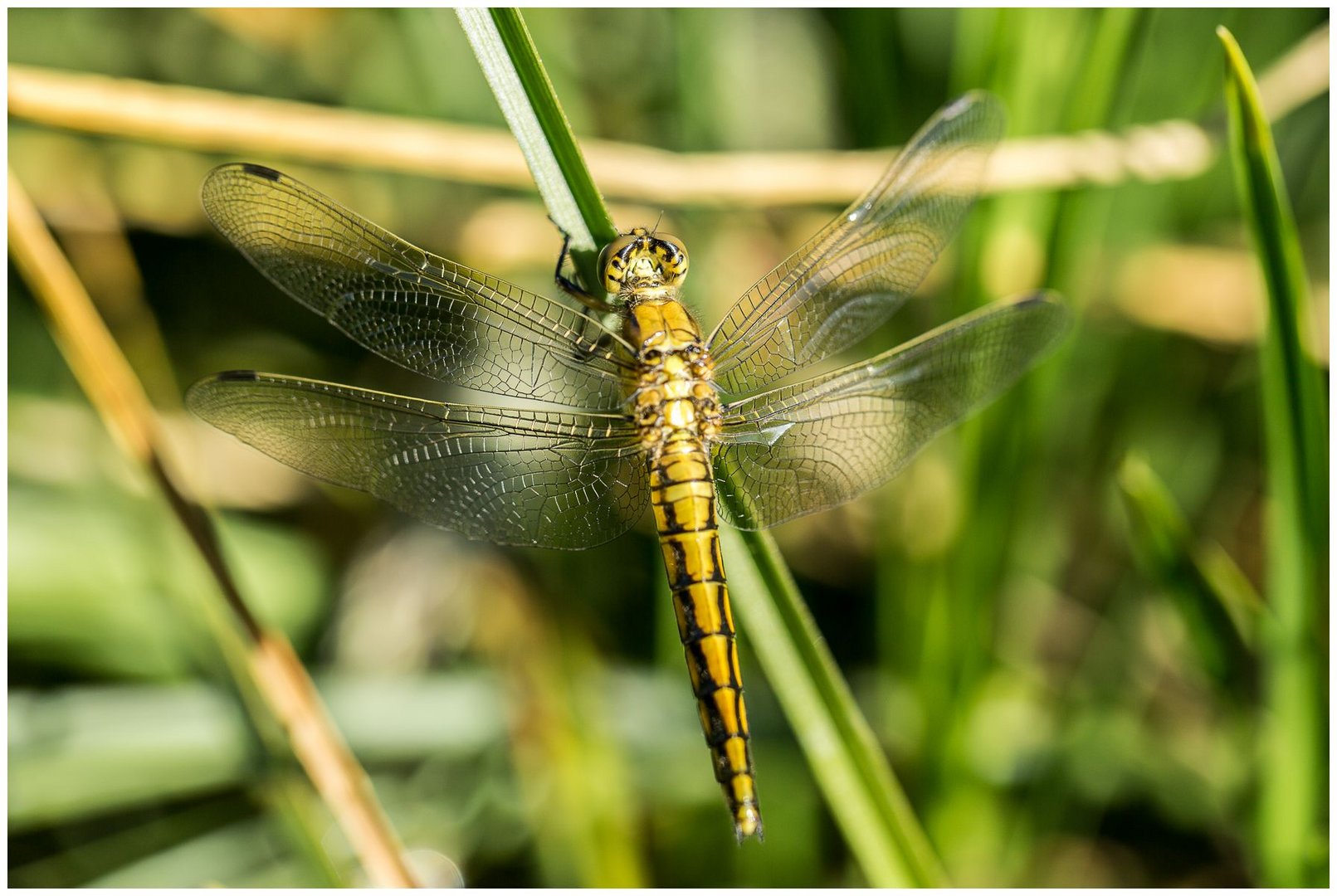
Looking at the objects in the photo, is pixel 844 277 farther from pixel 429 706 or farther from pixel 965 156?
pixel 429 706

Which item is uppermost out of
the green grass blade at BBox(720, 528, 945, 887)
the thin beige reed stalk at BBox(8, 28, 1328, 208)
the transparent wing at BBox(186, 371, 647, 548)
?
the thin beige reed stalk at BBox(8, 28, 1328, 208)

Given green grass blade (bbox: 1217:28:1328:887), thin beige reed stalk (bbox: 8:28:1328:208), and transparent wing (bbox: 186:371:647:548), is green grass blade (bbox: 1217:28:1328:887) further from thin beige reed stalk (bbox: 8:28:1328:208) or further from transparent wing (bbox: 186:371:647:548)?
transparent wing (bbox: 186:371:647:548)

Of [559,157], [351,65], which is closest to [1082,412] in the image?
[559,157]

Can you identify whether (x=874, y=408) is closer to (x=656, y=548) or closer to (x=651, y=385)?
(x=651, y=385)

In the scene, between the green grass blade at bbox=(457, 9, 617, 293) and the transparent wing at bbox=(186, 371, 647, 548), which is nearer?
the green grass blade at bbox=(457, 9, 617, 293)

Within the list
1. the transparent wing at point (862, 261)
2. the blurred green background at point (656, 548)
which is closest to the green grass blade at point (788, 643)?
the transparent wing at point (862, 261)

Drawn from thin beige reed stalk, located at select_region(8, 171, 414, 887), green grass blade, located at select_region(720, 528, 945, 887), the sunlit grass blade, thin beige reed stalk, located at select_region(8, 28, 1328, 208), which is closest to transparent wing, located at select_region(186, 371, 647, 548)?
thin beige reed stalk, located at select_region(8, 171, 414, 887)

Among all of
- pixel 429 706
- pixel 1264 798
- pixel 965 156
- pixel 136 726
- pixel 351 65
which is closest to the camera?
pixel 965 156
